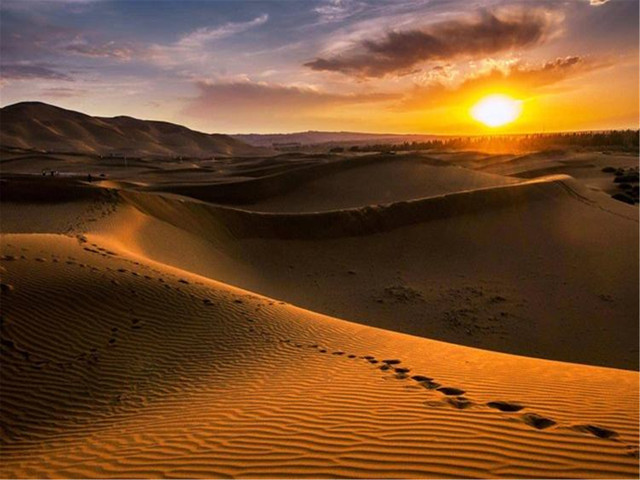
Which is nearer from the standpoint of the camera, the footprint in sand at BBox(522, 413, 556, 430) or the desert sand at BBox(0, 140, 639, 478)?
the desert sand at BBox(0, 140, 639, 478)

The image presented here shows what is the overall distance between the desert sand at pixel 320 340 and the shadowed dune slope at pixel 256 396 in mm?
27

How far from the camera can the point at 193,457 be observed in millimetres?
3855

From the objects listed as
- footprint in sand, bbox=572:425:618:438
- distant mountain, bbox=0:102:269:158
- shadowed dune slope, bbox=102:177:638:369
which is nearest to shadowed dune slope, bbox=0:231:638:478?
footprint in sand, bbox=572:425:618:438

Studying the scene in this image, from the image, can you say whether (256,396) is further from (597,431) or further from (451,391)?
(597,431)

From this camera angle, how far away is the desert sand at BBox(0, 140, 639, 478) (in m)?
3.83

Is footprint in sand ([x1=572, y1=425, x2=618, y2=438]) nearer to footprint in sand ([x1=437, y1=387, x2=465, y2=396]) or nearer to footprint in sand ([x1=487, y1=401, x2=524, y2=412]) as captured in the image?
footprint in sand ([x1=487, y1=401, x2=524, y2=412])

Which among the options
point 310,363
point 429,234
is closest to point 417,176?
A: point 429,234

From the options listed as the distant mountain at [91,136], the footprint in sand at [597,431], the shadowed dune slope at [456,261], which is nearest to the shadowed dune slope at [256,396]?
the footprint in sand at [597,431]

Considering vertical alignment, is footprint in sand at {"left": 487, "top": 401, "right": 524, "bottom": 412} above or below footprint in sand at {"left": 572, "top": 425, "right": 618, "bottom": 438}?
below

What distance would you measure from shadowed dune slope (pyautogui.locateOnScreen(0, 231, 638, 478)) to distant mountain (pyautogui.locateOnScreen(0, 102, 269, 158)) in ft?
290

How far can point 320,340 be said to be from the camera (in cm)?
777

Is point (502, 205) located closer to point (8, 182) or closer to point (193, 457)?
point (193, 457)

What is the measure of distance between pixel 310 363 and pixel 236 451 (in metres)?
2.72

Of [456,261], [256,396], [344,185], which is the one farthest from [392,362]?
[344,185]
